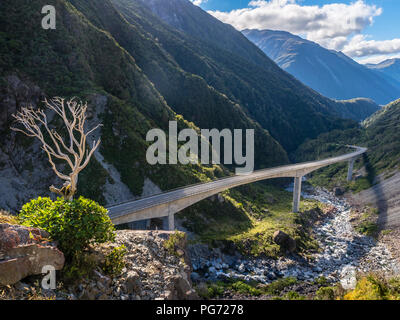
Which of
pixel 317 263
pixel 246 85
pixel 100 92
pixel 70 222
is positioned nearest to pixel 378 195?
pixel 317 263

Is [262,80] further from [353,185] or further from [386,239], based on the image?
[386,239]

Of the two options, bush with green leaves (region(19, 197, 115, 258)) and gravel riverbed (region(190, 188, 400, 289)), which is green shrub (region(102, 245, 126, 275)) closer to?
bush with green leaves (region(19, 197, 115, 258))

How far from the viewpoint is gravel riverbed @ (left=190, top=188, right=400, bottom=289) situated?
31.2 m

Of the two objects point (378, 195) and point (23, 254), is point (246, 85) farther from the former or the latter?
point (23, 254)

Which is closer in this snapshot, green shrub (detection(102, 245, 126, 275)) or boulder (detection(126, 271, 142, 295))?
green shrub (detection(102, 245, 126, 275))

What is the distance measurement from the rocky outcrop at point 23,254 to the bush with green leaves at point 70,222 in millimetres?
570

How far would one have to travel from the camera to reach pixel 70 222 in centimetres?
1128

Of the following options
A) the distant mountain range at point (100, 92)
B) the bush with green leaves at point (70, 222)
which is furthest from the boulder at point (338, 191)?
the bush with green leaves at point (70, 222)

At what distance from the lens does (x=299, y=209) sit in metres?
58.9

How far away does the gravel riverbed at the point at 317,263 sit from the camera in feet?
102

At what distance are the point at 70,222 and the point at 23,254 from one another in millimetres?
2037

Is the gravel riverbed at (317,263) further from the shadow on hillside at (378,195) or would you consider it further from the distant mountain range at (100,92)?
the distant mountain range at (100,92)

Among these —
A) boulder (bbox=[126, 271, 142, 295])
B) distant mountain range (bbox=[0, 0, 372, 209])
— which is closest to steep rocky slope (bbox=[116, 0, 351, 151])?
distant mountain range (bbox=[0, 0, 372, 209])

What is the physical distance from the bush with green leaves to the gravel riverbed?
1984 cm
